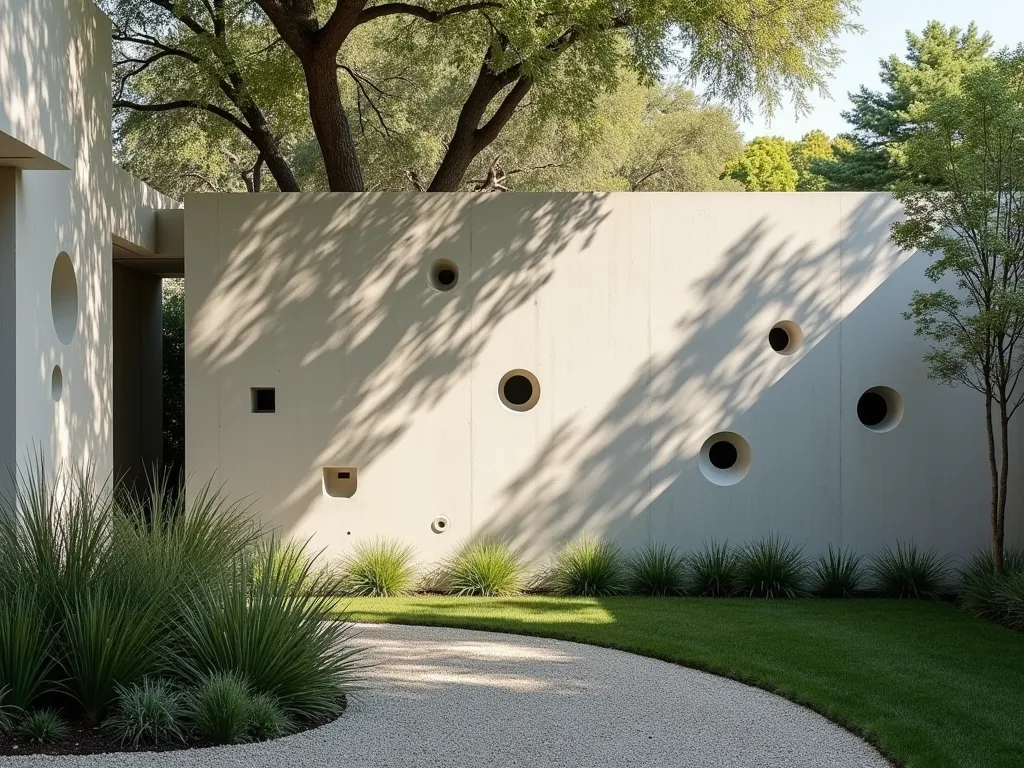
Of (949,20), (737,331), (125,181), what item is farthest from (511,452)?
(949,20)

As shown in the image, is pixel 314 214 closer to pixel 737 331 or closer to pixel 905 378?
pixel 737 331

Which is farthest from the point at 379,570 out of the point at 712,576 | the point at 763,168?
the point at 763,168

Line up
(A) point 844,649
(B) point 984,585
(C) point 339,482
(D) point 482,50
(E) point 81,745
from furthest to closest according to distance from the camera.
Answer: (D) point 482,50
(C) point 339,482
(B) point 984,585
(A) point 844,649
(E) point 81,745

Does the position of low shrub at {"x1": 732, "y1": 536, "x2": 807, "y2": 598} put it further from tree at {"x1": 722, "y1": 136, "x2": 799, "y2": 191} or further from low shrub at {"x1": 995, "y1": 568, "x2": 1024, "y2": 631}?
tree at {"x1": 722, "y1": 136, "x2": 799, "y2": 191}

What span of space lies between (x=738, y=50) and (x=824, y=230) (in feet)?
5.75

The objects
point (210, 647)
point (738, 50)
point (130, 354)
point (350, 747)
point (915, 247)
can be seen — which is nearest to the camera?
point (350, 747)

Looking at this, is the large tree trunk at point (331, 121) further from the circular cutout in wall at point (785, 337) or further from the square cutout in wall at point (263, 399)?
the circular cutout in wall at point (785, 337)

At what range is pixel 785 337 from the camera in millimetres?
8602

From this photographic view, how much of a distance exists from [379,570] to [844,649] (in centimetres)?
334

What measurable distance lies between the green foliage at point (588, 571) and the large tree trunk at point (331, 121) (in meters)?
3.79

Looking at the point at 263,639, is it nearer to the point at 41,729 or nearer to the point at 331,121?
the point at 41,729

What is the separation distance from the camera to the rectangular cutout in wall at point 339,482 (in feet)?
27.6

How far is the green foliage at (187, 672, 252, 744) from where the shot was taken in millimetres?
4023

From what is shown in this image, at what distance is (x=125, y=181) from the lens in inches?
328
